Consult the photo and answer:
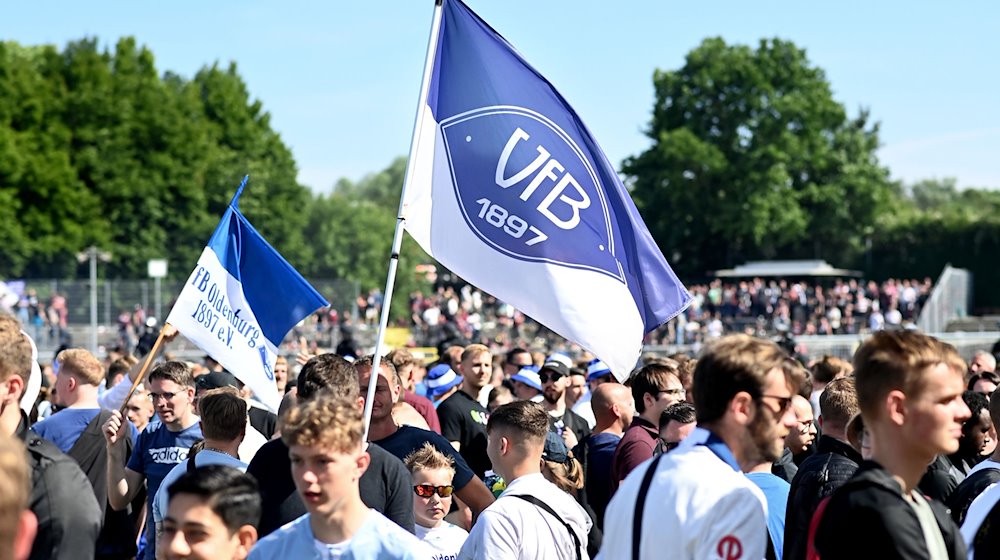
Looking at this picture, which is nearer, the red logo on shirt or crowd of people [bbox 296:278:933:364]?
the red logo on shirt

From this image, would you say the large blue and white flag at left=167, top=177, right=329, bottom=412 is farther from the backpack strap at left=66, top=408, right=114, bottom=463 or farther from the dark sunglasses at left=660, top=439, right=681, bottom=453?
the dark sunglasses at left=660, top=439, right=681, bottom=453

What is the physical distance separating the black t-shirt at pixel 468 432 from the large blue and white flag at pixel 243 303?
44.6 inches

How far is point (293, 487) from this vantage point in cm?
526

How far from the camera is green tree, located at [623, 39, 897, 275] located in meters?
70.7

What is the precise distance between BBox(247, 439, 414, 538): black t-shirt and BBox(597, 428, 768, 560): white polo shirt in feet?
6.04

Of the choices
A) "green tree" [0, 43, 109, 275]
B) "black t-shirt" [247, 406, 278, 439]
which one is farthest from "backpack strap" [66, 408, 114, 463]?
"green tree" [0, 43, 109, 275]

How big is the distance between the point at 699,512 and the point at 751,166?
68.6 meters

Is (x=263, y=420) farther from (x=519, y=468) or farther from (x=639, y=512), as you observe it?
(x=639, y=512)

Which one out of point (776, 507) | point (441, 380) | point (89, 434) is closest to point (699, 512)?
point (776, 507)

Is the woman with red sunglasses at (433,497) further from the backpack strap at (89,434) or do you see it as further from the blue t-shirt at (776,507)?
the backpack strap at (89,434)

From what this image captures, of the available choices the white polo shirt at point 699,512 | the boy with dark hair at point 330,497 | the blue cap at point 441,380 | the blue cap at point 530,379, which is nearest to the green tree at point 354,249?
the blue cap at point 441,380

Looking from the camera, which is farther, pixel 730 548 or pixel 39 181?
pixel 39 181

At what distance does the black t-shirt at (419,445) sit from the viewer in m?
6.51

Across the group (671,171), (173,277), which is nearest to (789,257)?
(671,171)
